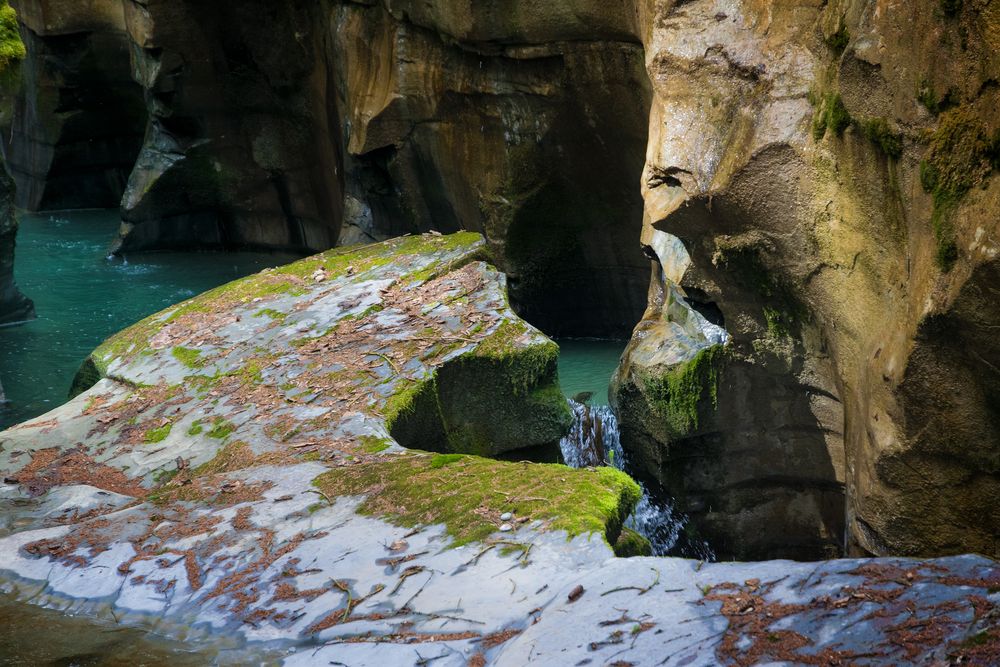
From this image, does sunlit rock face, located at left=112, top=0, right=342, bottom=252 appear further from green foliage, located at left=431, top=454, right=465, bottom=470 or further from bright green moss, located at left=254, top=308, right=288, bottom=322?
green foliage, located at left=431, top=454, right=465, bottom=470

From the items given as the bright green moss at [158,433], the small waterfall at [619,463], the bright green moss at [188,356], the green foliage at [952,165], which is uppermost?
the green foliage at [952,165]

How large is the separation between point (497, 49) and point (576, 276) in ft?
9.61

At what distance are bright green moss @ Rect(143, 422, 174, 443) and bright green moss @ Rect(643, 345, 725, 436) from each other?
142 inches

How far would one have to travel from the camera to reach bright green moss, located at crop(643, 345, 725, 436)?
8141mm

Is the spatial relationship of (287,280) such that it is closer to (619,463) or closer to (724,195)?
(619,463)

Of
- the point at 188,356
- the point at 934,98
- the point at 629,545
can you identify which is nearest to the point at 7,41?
the point at 188,356

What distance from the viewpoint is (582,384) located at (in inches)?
453

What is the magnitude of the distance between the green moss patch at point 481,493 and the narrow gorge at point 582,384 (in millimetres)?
22

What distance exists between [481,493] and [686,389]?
3231 millimetres

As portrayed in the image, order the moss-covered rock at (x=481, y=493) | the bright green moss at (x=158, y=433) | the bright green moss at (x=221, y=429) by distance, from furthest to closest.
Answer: the bright green moss at (x=158, y=433) < the bright green moss at (x=221, y=429) < the moss-covered rock at (x=481, y=493)

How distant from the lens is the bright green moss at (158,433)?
711 centimetres

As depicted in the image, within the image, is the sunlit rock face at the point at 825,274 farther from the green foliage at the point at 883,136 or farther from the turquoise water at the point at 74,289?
the turquoise water at the point at 74,289

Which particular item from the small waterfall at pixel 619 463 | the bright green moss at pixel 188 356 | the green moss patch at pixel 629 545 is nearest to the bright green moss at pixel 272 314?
the bright green moss at pixel 188 356

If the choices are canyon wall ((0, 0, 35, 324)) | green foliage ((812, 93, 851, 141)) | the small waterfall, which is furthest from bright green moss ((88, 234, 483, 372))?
green foliage ((812, 93, 851, 141))
